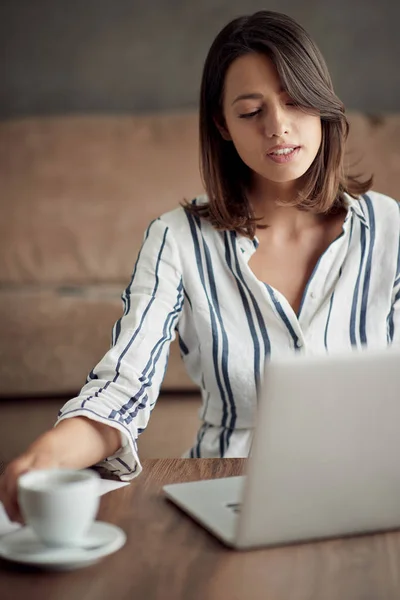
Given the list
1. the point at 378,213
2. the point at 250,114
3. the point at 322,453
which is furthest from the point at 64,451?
the point at 378,213

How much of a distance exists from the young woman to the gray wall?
1704 millimetres

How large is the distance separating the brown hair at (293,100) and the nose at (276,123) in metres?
0.03

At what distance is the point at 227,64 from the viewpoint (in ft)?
4.22

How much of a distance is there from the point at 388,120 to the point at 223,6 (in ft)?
2.73

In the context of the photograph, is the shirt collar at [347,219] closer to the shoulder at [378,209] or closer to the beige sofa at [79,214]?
the shoulder at [378,209]

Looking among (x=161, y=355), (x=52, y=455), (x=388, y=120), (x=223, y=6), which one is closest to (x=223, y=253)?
(x=161, y=355)

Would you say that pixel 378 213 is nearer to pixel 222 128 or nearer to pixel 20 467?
pixel 222 128

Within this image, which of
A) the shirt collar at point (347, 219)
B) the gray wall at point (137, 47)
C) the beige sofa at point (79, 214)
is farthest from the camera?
the gray wall at point (137, 47)

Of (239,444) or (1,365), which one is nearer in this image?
(239,444)

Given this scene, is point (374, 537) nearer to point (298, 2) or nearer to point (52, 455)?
point (52, 455)

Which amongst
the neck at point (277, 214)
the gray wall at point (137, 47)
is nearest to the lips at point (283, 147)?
the neck at point (277, 214)

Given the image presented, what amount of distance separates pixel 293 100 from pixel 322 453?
0.72 meters

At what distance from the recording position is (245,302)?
4.30 ft

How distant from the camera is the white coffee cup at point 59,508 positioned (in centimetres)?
61
